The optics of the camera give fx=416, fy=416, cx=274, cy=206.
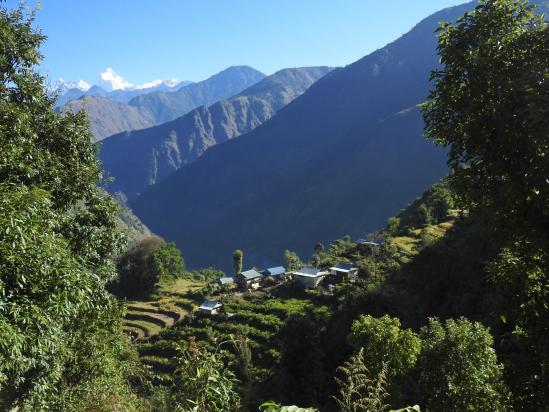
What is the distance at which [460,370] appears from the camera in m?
15.8

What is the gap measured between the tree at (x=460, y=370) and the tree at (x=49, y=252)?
1146cm

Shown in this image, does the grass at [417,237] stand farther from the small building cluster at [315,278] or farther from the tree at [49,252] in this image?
the tree at [49,252]

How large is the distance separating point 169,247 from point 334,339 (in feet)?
216

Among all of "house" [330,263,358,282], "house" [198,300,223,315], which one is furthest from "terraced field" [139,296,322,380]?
"house" [330,263,358,282]

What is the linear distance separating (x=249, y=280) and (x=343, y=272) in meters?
26.0

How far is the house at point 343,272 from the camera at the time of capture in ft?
240

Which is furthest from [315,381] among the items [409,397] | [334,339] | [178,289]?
[178,289]

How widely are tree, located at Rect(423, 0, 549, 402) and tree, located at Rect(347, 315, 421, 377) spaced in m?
15.3

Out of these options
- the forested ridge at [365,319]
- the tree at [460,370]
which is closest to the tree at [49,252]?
the forested ridge at [365,319]

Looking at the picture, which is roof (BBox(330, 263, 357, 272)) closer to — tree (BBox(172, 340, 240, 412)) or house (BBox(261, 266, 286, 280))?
house (BBox(261, 266, 286, 280))

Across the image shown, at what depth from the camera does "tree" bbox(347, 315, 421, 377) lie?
22156 millimetres

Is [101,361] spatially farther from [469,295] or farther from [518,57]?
[469,295]

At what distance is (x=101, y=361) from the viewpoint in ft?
49.2

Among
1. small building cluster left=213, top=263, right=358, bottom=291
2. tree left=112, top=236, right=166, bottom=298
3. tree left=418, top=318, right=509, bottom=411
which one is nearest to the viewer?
tree left=418, top=318, right=509, bottom=411
